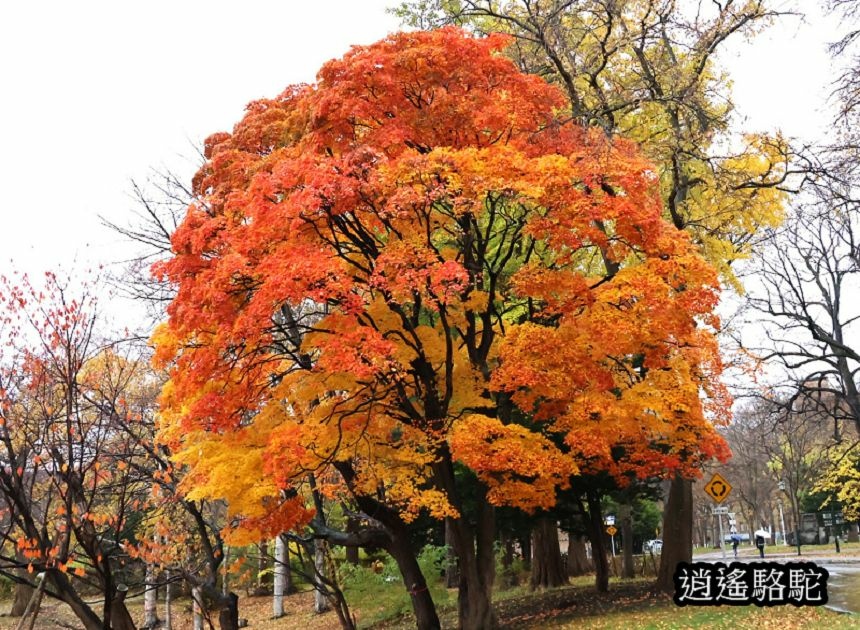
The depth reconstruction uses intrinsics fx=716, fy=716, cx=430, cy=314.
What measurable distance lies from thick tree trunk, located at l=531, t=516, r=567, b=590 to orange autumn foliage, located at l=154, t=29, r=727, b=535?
9.63m

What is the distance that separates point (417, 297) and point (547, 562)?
13.8 meters

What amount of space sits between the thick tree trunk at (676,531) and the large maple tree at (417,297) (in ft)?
6.89

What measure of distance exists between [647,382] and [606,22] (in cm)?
782

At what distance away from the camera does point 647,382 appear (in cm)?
1307

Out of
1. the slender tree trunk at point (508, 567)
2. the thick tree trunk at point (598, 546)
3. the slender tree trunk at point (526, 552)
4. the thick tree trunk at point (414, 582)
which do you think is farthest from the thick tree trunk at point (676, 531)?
the slender tree trunk at point (526, 552)

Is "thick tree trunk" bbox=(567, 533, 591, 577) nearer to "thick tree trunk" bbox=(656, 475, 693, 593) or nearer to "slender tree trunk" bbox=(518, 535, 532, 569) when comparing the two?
"slender tree trunk" bbox=(518, 535, 532, 569)

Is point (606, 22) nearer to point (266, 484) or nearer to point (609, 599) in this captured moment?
point (266, 484)

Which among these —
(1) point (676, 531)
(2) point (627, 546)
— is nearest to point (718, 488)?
(1) point (676, 531)

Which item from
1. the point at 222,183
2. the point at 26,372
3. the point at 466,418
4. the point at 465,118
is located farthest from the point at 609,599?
the point at 26,372

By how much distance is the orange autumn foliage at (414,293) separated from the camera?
37.3 ft

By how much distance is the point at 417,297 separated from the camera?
13.0 meters

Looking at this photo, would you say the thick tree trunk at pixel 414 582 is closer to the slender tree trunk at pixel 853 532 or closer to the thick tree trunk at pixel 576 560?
the thick tree trunk at pixel 576 560

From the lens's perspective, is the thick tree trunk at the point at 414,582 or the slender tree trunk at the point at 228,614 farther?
the thick tree trunk at the point at 414,582

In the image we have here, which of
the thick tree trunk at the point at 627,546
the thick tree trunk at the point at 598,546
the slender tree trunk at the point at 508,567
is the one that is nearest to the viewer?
the thick tree trunk at the point at 598,546
